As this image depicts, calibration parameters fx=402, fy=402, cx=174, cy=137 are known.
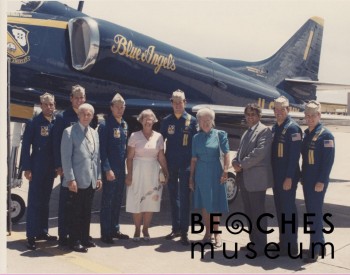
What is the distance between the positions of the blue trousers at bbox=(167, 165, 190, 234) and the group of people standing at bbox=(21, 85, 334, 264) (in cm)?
1

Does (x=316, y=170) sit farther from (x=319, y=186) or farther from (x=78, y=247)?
(x=78, y=247)

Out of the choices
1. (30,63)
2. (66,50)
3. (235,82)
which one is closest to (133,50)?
(66,50)

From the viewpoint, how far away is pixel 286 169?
14.0 ft

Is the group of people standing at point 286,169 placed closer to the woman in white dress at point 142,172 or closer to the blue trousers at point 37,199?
the woman in white dress at point 142,172

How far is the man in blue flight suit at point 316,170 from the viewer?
4.08 metres

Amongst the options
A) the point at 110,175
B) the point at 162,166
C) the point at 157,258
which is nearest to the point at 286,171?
the point at 162,166

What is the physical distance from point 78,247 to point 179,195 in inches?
53.9

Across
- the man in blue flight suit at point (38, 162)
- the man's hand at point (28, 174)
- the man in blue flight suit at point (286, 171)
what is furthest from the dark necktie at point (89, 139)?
the man in blue flight suit at point (286, 171)

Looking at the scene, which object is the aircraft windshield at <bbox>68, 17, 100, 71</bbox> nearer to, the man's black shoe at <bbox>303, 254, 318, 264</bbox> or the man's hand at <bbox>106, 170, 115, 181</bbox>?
the man's hand at <bbox>106, 170, 115, 181</bbox>

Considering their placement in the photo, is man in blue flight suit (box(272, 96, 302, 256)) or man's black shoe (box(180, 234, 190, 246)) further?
man's black shoe (box(180, 234, 190, 246))

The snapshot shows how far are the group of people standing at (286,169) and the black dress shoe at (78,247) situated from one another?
5.88ft

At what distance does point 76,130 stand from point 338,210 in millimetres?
4817

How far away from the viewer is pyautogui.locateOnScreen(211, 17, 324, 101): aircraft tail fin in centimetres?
1249

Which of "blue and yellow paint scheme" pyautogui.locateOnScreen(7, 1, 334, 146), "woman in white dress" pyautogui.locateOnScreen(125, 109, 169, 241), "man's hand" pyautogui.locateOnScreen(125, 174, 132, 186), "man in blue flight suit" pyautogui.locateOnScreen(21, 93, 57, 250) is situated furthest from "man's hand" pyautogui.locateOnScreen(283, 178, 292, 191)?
Answer: "blue and yellow paint scheme" pyautogui.locateOnScreen(7, 1, 334, 146)
